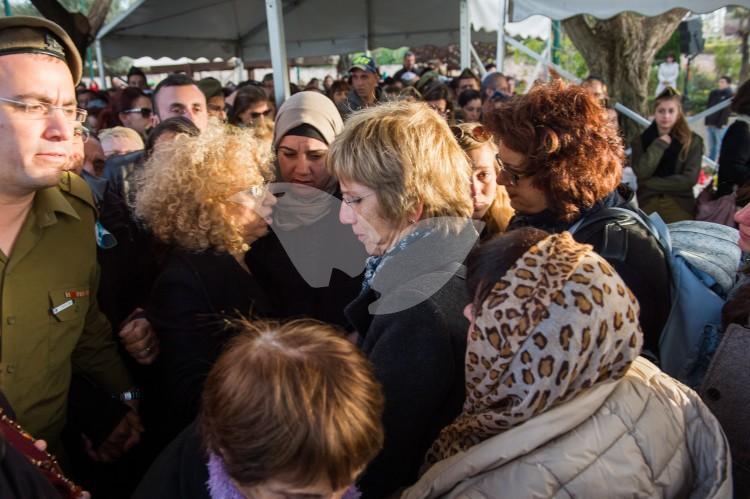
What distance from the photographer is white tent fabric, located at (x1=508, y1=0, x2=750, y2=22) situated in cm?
451

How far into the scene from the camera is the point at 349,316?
1.53 m

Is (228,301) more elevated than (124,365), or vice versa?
(228,301)

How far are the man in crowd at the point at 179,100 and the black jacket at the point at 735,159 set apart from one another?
427cm

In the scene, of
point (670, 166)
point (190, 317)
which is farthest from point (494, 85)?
point (190, 317)

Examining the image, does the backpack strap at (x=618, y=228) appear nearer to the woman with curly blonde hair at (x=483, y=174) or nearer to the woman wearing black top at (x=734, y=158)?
the woman with curly blonde hair at (x=483, y=174)

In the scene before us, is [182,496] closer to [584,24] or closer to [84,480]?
[84,480]

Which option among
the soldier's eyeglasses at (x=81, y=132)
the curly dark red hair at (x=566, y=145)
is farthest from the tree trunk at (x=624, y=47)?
the soldier's eyeglasses at (x=81, y=132)

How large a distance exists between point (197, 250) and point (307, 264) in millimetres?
572

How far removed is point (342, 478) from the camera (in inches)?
41.8

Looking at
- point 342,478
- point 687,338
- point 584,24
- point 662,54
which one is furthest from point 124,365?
point 662,54

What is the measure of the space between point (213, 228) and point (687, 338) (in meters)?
1.61

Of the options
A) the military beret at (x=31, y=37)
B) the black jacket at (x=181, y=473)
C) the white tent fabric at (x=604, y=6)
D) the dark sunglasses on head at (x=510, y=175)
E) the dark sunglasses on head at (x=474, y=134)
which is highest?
the white tent fabric at (x=604, y=6)

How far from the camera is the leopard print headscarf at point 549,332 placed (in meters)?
1.09

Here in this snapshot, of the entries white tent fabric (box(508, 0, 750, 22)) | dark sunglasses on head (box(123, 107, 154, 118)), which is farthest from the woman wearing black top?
dark sunglasses on head (box(123, 107, 154, 118))
